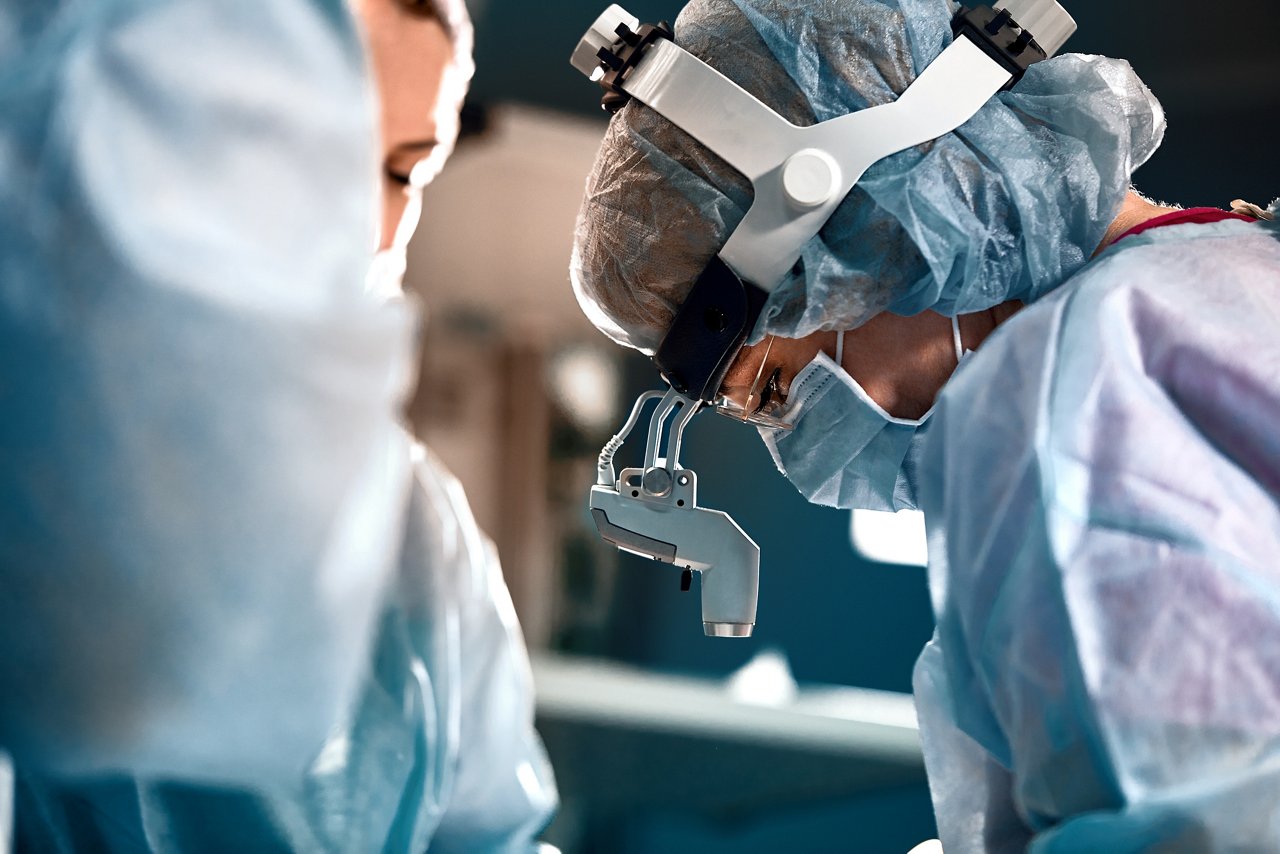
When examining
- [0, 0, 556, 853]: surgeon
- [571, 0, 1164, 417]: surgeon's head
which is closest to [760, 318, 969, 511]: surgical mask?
[571, 0, 1164, 417]: surgeon's head

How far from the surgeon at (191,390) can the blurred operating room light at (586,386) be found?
5.62 ft

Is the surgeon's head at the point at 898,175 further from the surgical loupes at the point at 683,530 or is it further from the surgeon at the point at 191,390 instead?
the surgeon at the point at 191,390

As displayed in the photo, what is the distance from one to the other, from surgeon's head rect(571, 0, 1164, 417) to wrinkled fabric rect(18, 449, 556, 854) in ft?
1.32

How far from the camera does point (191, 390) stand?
0.51 metres

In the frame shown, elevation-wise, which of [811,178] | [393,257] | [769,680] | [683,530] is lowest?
[769,680]

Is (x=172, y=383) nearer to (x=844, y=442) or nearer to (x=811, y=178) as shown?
(x=811, y=178)

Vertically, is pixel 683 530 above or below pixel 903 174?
below

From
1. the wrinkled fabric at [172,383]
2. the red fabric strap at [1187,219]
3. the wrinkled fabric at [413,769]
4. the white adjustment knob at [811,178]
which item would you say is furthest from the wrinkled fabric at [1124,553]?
the wrinkled fabric at [172,383]

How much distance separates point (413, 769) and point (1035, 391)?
0.52 m

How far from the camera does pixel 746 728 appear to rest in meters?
2.30

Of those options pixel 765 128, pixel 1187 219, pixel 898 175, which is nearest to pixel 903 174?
pixel 898 175

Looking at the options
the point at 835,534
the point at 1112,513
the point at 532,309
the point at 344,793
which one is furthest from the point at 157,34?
the point at 835,534

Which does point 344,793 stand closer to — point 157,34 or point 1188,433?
point 157,34

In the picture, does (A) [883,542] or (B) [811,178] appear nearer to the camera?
(B) [811,178]
